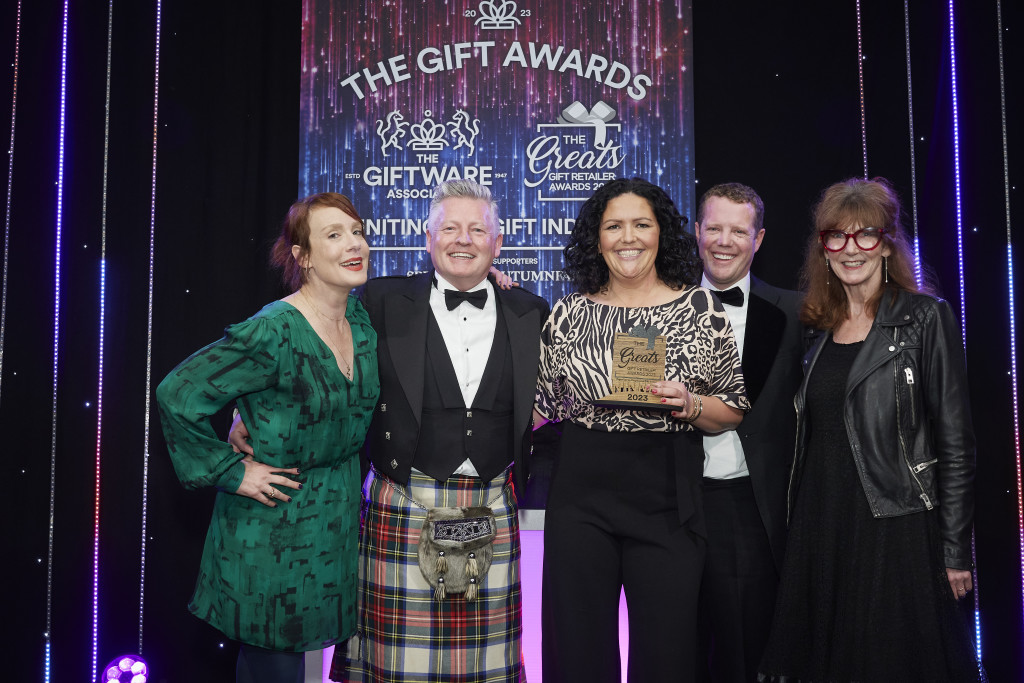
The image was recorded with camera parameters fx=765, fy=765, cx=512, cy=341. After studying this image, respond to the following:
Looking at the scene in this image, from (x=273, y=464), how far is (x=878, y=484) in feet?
6.29

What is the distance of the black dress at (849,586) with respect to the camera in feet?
7.52

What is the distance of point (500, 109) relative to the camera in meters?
3.88

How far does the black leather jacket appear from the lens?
7.68 ft

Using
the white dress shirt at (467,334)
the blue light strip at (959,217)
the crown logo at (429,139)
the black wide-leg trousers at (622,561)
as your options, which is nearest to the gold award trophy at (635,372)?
the black wide-leg trousers at (622,561)

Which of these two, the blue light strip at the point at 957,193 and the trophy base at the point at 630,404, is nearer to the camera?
the trophy base at the point at 630,404

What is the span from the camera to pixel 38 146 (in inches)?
150

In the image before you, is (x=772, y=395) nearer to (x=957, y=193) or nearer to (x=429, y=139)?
(x=957, y=193)

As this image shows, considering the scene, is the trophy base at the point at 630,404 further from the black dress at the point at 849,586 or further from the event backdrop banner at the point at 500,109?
the event backdrop banner at the point at 500,109

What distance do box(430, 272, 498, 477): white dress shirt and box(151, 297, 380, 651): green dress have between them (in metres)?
0.34

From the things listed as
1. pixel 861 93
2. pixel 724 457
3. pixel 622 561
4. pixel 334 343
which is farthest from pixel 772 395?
pixel 861 93

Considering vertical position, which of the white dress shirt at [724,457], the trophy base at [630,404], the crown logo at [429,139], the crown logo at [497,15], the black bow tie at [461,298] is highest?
the crown logo at [497,15]

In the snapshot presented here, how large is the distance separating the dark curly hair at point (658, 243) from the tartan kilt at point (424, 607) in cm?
78

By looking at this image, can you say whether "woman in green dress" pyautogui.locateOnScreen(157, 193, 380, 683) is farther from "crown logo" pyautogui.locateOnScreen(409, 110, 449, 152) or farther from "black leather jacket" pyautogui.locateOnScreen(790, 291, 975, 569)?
"black leather jacket" pyautogui.locateOnScreen(790, 291, 975, 569)

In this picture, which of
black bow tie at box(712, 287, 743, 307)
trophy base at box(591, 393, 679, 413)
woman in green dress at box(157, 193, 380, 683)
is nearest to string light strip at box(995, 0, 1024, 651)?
black bow tie at box(712, 287, 743, 307)
